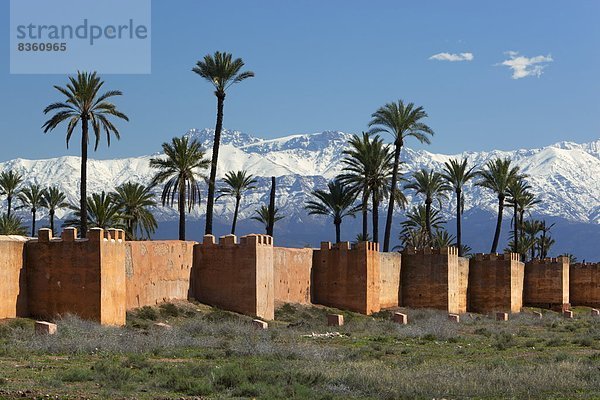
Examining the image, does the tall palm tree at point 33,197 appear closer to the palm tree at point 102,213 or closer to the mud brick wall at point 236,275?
the palm tree at point 102,213

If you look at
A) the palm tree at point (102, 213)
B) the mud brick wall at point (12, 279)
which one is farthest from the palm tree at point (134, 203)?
the mud brick wall at point (12, 279)

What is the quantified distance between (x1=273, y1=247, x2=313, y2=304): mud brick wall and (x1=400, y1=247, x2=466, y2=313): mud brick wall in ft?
28.0

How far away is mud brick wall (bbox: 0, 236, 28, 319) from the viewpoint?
32.3 metres

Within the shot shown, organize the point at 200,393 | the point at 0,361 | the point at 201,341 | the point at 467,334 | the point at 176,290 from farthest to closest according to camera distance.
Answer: the point at 176,290 → the point at 467,334 → the point at 201,341 → the point at 0,361 → the point at 200,393

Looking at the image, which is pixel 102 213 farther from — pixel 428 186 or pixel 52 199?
pixel 428 186

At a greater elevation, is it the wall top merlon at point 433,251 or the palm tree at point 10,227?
the palm tree at point 10,227

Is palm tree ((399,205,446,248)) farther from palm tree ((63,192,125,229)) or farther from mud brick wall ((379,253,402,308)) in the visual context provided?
palm tree ((63,192,125,229))

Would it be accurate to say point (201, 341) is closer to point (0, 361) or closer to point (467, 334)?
point (0, 361)

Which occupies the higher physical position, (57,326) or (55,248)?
(55,248)

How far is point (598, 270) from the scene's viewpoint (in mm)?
77688

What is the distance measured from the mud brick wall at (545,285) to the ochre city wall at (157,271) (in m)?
36.2

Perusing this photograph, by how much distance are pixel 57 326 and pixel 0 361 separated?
7.41 metres

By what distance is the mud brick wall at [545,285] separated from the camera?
71312 mm

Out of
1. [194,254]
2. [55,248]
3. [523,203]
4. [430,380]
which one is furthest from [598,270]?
[430,380]
